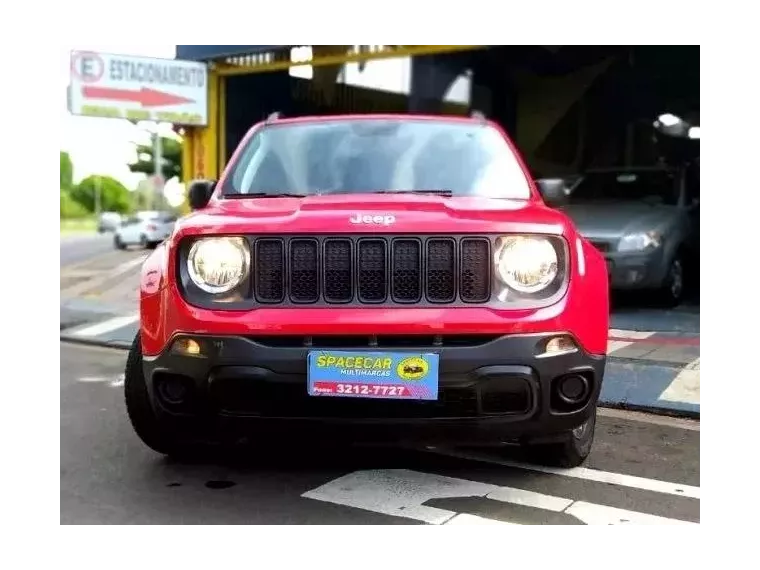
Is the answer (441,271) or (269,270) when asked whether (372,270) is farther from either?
(269,270)

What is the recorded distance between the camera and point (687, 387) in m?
5.85

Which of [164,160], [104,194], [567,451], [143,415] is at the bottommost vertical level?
[567,451]

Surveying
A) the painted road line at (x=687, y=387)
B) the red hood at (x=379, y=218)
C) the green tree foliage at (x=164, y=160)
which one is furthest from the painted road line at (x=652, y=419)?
the green tree foliage at (x=164, y=160)

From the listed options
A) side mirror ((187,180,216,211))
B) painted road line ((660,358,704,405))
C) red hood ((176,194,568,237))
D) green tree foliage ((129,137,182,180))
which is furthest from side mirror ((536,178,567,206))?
green tree foliage ((129,137,182,180))

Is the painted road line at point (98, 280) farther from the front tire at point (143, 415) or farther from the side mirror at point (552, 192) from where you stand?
the side mirror at point (552, 192)

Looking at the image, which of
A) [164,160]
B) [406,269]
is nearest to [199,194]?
[406,269]

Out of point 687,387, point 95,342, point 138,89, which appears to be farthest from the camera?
point 138,89

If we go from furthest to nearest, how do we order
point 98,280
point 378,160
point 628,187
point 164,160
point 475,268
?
1. point 164,160
2. point 98,280
3. point 628,187
4. point 378,160
5. point 475,268

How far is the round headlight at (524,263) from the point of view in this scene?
3.39 m

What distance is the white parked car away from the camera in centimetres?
2934

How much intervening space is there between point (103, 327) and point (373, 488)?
21.3 ft
